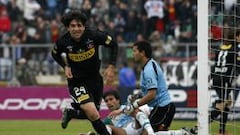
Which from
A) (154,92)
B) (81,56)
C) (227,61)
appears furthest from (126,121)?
(227,61)

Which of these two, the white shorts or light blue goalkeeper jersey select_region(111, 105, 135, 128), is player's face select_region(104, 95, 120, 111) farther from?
the white shorts

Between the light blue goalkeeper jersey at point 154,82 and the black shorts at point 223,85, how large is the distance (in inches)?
126

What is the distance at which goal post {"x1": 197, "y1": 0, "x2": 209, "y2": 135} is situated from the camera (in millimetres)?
11922

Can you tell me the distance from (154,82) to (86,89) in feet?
3.83

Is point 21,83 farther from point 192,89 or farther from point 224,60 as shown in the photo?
point 224,60

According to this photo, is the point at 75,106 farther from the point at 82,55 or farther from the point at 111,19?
the point at 111,19

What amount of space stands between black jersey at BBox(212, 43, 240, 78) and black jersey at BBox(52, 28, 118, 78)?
157 inches

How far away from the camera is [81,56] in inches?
480

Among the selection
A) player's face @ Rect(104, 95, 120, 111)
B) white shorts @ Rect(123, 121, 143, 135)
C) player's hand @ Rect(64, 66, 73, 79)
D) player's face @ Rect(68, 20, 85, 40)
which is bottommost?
white shorts @ Rect(123, 121, 143, 135)

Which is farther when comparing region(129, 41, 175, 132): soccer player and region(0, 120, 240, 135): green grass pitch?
region(0, 120, 240, 135): green grass pitch

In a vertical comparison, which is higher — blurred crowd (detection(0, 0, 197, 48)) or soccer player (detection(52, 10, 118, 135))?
soccer player (detection(52, 10, 118, 135))

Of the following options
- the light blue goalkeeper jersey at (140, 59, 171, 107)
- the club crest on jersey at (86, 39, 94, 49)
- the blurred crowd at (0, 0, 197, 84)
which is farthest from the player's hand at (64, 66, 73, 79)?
the blurred crowd at (0, 0, 197, 84)

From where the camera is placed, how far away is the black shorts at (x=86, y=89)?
39.7 feet

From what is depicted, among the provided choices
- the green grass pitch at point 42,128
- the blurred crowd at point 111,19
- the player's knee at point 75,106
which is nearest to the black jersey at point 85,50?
the player's knee at point 75,106
